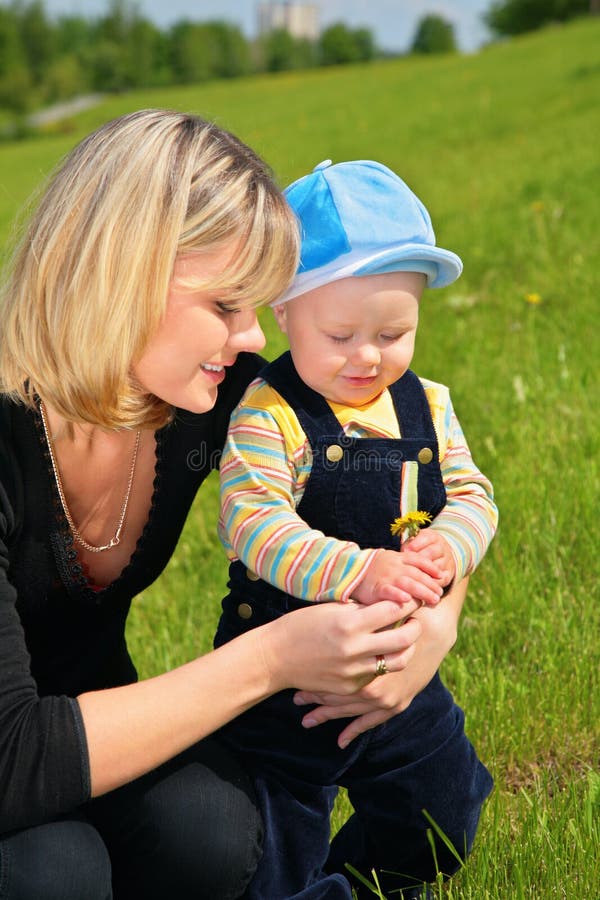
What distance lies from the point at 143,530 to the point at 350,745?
2.14ft

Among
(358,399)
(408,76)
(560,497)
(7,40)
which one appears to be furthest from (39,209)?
(7,40)

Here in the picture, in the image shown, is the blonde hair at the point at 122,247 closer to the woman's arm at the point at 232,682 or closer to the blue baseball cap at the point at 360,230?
the blue baseball cap at the point at 360,230

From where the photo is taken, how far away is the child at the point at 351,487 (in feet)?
6.96

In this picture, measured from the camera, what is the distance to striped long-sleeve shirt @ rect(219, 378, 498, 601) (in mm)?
2020

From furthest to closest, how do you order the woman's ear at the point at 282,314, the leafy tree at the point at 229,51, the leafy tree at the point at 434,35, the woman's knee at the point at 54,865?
the leafy tree at the point at 434,35 → the leafy tree at the point at 229,51 → the woman's ear at the point at 282,314 → the woman's knee at the point at 54,865

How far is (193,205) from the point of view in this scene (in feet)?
6.72

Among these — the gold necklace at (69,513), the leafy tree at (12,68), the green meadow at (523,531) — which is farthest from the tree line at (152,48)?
the gold necklace at (69,513)

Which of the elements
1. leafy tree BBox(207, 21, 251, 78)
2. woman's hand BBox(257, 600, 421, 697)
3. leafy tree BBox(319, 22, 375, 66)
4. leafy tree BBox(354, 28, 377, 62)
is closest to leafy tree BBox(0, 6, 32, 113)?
leafy tree BBox(207, 21, 251, 78)

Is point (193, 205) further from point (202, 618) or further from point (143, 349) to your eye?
point (202, 618)

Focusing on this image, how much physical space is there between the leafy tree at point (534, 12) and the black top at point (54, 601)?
72783 mm

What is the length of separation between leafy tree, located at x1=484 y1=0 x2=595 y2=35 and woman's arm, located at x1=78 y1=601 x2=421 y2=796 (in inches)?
2882

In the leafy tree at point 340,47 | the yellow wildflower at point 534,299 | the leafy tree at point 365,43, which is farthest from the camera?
the leafy tree at point 365,43

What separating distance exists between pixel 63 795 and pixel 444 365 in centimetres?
346

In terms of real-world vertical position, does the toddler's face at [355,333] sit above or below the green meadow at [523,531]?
above
